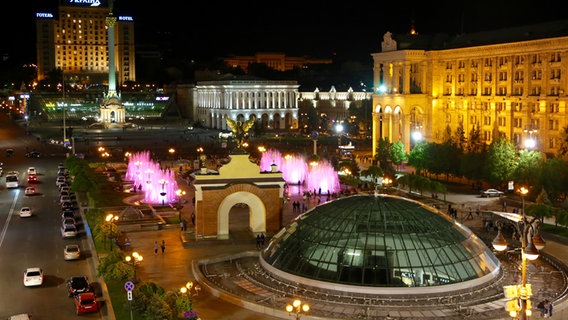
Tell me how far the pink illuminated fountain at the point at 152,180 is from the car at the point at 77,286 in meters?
25.1

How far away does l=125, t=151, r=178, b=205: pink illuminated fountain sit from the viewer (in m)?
59.4

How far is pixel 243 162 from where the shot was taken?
4094cm

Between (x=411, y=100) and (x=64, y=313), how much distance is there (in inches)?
2802

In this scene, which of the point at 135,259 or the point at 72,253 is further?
the point at 72,253

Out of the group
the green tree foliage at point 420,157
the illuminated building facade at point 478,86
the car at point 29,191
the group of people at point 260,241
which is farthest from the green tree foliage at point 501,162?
the car at point 29,191

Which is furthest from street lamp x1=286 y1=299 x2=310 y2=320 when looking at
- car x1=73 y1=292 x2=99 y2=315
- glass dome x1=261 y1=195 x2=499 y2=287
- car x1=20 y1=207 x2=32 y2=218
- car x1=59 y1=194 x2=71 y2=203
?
car x1=59 y1=194 x2=71 y2=203

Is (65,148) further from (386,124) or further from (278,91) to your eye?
(278,91)

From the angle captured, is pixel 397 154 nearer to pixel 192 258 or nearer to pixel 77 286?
pixel 192 258

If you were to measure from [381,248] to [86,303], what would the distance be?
475 inches

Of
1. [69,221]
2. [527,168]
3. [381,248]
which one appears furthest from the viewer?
[527,168]

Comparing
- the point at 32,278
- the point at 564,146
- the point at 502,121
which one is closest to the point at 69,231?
the point at 32,278

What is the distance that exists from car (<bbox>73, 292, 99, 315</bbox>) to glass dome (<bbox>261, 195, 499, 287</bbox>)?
26.3ft

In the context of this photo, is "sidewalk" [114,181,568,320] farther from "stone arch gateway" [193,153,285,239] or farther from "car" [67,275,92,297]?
"car" [67,275,92,297]

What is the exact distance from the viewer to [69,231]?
4397 centimetres
